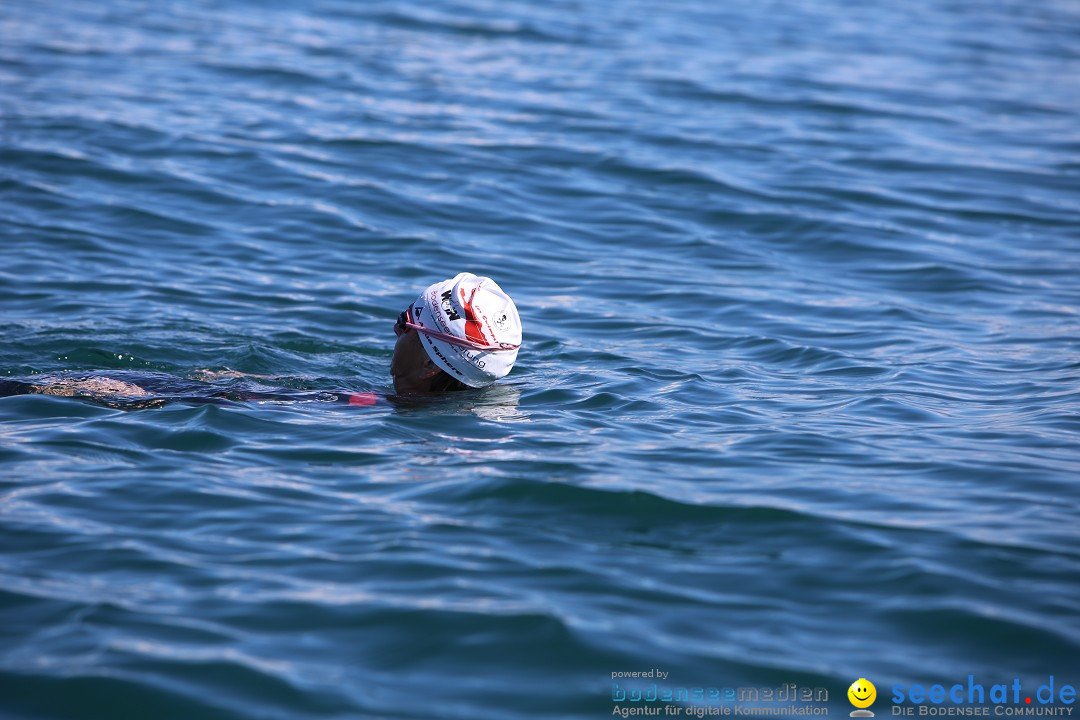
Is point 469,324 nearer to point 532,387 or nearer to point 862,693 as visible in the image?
point 532,387

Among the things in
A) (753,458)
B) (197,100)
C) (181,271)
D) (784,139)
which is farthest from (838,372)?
(197,100)

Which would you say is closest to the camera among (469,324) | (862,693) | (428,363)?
(862,693)

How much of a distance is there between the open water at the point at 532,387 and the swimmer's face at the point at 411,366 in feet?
0.71

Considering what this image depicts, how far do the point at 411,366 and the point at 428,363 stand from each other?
140 millimetres

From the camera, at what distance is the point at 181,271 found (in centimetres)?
1062

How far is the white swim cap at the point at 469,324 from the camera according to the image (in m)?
7.32

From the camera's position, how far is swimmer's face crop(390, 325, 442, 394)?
759cm

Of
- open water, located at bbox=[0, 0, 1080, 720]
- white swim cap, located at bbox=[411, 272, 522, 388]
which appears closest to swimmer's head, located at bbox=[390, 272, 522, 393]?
white swim cap, located at bbox=[411, 272, 522, 388]

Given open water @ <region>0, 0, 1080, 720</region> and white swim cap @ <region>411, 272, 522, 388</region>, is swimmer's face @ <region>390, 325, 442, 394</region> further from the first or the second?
open water @ <region>0, 0, 1080, 720</region>

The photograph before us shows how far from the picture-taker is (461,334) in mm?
7312

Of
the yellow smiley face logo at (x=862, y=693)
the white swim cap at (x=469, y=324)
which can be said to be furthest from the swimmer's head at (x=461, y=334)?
the yellow smiley face logo at (x=862, y=693)

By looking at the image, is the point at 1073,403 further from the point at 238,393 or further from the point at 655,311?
the point at 238,393

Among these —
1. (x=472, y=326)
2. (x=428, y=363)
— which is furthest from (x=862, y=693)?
(x=428, y=363)

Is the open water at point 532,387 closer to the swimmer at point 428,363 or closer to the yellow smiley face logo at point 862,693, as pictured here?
the yellow smiley face logo at point 862,693
